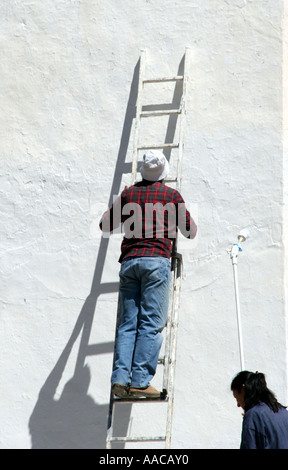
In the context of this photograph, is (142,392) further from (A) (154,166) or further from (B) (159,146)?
(B) (159,146)

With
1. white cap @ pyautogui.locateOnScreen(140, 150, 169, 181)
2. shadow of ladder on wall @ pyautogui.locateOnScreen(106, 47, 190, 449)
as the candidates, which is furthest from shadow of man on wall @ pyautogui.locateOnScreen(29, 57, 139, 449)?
white cap @ pyautogui.locateOnScreen(140, 150, 169, 181)

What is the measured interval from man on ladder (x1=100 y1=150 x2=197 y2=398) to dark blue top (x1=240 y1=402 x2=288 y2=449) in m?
0.84

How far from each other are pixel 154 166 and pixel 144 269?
686 millimetres

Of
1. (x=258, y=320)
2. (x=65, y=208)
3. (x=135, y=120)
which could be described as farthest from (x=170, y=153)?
(x=258, y=320)

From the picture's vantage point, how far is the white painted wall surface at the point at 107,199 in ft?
20.5

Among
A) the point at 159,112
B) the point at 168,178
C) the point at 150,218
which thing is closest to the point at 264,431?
the point at 150,218

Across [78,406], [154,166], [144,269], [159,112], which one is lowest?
[78,406]

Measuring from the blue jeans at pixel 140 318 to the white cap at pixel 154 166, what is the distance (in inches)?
22.6

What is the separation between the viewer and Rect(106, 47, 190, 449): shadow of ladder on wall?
5.67 meters

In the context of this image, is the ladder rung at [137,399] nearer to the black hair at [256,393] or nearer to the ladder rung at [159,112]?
the black hair at [256,393]

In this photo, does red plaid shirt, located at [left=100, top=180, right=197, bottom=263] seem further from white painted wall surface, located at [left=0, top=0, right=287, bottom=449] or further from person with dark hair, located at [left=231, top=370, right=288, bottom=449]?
person with dark hair, located at [left=231, top=370, right=288, bottom=449]

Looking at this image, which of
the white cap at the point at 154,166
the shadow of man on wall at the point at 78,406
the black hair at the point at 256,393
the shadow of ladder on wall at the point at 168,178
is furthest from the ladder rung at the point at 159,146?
the black hair at the point at 256,393

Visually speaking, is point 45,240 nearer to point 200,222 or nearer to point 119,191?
point 119,191

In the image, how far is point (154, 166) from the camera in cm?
591
